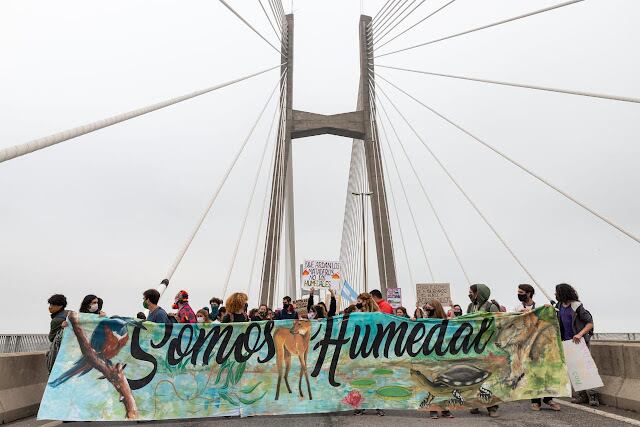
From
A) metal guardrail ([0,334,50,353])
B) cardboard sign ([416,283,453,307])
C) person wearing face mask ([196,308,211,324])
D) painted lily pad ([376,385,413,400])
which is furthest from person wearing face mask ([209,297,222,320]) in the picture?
cardboard sign ([416,283,453,307])

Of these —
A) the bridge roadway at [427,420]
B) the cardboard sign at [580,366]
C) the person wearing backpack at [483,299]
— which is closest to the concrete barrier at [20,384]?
the bridge roadway at [427,420]

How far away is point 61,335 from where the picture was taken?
6039mm

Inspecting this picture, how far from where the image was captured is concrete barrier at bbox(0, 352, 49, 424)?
5781mm

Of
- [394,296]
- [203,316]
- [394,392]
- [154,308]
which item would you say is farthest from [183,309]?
[394,296]

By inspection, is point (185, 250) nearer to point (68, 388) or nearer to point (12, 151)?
point (68, 388)

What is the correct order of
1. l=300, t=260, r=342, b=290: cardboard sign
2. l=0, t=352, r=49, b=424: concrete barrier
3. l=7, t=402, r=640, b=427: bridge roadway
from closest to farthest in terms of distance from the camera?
l=7, t=402, r=640, b=427: bridge roadway, l=0, t=352, r=49, b=424: concrete barrier, l=300, t=260, r=342, b=290: cardboard sign

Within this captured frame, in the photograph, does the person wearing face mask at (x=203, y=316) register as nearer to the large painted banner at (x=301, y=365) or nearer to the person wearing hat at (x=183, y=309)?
the person wearing hat at (x=183, y=309)

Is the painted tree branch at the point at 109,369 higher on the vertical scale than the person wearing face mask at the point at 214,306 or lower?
lower

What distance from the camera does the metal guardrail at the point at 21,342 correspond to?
8.86m

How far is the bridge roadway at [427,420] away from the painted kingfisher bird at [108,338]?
2.31ft

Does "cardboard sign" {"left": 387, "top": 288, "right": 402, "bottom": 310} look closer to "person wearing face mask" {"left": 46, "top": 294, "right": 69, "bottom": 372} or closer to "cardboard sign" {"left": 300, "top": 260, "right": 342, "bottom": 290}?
"cardboard sign" {"left": 300, "top": 260, "right": 342, "bottom": 290}

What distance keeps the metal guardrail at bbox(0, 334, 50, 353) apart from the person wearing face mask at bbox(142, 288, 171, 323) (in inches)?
147

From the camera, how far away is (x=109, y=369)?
19.7 feet

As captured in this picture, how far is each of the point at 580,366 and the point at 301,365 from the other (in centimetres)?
351
